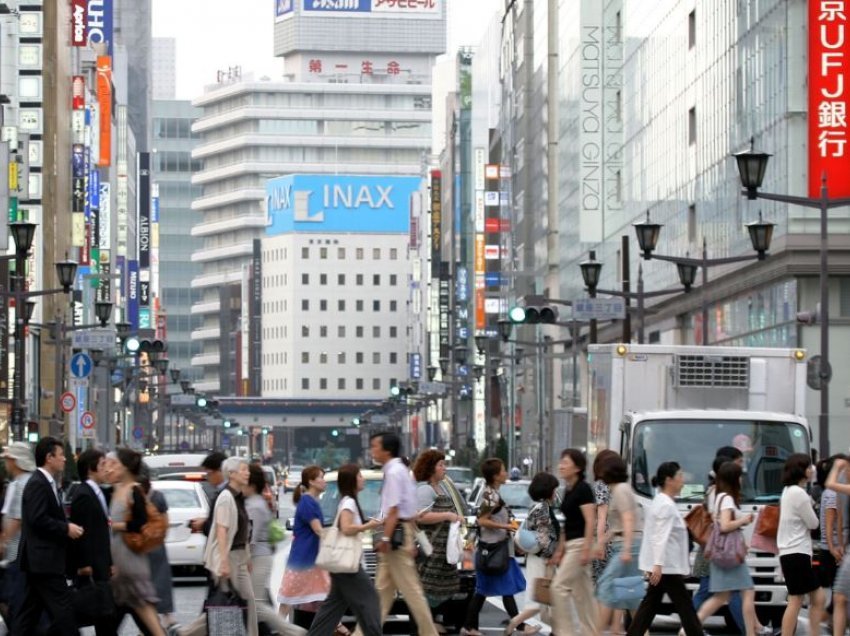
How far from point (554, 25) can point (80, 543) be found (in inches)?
3383

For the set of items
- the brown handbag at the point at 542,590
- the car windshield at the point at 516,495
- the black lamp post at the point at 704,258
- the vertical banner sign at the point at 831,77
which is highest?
the vertical banner sign at the point at 831,77

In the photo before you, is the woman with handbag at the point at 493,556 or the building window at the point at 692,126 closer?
the woman with handbag at the point at 493,556

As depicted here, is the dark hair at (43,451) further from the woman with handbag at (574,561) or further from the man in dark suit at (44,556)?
the woman with handbag at (574,561)

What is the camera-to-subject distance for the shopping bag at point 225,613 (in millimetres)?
16875

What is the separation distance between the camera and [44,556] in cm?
1579

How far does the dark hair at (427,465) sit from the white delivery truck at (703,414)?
3.40m

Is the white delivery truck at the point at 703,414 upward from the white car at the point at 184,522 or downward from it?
upward

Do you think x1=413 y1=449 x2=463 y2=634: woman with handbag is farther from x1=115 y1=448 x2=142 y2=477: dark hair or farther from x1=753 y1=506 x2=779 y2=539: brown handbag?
x1=115 y1=448 x2=142 y2=477: dark hair

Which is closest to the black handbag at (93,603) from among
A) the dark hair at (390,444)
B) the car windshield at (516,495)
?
the dark hair at (390,444)

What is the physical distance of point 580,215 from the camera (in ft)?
276

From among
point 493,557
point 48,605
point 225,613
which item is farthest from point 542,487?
point 48,605

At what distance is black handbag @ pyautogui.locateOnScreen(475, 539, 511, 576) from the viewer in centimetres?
2098

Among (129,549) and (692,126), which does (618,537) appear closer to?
(129,549)

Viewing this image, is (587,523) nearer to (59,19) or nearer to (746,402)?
(746,402)
